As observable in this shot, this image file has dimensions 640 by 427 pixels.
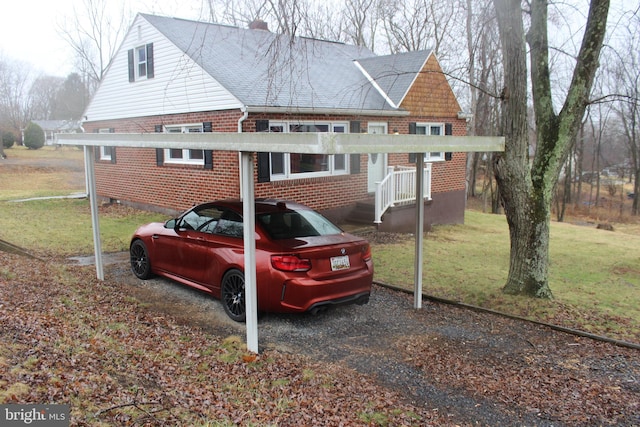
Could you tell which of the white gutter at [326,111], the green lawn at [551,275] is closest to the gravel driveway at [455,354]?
the green lawn at [551,275]

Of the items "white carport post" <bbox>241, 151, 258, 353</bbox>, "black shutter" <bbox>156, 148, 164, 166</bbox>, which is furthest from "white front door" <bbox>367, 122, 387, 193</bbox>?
"white carport post" <bbox>241, 151, 258, 353</bbox>

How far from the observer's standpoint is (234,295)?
20.9 feet

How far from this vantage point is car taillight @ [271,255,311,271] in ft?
19.1

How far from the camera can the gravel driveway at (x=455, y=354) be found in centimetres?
440

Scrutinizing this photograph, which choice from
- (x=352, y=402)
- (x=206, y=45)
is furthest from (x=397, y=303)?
(x=206, y=45)

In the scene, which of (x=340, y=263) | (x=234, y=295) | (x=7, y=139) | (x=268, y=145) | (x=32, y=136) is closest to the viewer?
(x=268, y=145)

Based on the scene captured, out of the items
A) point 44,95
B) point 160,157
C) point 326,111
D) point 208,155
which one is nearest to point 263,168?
point 208,155

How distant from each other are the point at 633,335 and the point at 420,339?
9.46 feet

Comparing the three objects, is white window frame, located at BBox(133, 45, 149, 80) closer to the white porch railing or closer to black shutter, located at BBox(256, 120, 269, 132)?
black shutter, located at BBox(256, 120, 269, 132)

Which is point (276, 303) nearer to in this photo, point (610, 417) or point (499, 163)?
point (610, 417)

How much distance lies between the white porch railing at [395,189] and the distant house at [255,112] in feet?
2.96

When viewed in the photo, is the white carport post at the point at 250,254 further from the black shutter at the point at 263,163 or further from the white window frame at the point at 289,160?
the white window frame at the point at 289,160

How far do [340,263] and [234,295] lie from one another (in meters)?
1.45

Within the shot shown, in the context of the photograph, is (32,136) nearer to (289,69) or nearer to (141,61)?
(141,61)
